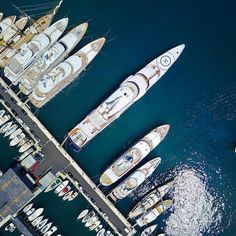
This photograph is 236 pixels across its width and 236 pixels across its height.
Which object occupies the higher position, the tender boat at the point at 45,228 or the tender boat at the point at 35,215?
the tender boat at the point at 35,215

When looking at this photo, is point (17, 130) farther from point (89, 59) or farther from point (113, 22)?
point (113, 22)

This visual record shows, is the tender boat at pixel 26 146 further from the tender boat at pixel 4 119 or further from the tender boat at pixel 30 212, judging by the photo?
the tender boat at pixel 30 212

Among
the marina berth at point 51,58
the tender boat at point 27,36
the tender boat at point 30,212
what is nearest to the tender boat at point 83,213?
the tender boat at point 30,212

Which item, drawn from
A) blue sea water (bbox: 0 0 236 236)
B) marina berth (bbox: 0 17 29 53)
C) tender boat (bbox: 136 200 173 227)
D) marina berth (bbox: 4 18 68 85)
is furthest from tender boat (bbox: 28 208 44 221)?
marina berth (bbox: 0 17 29 53)

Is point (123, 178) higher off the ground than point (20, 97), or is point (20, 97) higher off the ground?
point (20, 97)

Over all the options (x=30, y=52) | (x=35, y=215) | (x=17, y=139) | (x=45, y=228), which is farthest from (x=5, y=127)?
(x=45, y=228)

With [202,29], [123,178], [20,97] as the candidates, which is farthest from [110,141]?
[202,29]

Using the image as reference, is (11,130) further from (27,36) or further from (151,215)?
(151,215)
